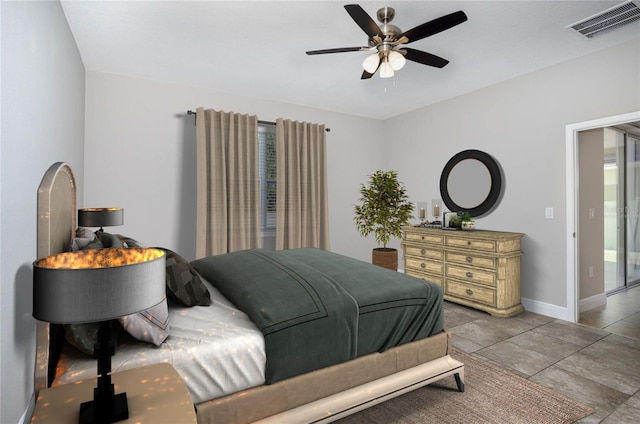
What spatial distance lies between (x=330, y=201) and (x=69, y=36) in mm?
3501

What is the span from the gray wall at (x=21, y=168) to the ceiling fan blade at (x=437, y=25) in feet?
6.69

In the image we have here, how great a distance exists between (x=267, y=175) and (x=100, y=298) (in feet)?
12.4

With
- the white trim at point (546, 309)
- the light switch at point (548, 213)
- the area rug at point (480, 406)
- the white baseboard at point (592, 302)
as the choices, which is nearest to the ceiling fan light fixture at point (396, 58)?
the area rug at point (480, 406)

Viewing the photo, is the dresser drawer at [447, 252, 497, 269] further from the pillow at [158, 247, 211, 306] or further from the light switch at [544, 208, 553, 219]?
the pillow at [158, 247, 211, 306]

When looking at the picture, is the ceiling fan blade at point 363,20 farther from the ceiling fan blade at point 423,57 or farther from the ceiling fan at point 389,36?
the ceiling fan blade at point 423,57

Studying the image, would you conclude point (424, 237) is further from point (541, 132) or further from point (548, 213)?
point (541, 132)

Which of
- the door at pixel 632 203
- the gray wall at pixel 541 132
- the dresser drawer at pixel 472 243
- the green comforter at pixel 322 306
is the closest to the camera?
the green comforter at pixel 322 306

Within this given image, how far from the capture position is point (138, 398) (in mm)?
1104

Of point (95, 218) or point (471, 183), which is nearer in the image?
point (95, 218)

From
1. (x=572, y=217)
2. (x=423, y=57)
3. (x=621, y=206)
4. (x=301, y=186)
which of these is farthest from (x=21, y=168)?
(x=621, y=206)

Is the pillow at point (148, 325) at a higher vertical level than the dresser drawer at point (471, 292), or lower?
higher

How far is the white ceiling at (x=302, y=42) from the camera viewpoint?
246 centimetres

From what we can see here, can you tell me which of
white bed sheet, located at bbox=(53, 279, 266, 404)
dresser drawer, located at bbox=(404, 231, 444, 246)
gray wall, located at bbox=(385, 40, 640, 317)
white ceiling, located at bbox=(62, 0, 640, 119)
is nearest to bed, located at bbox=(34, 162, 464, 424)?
white bed sheet, located at bbox=(53, 279, 266, 404)

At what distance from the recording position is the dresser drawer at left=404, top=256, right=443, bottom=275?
13.6ft
